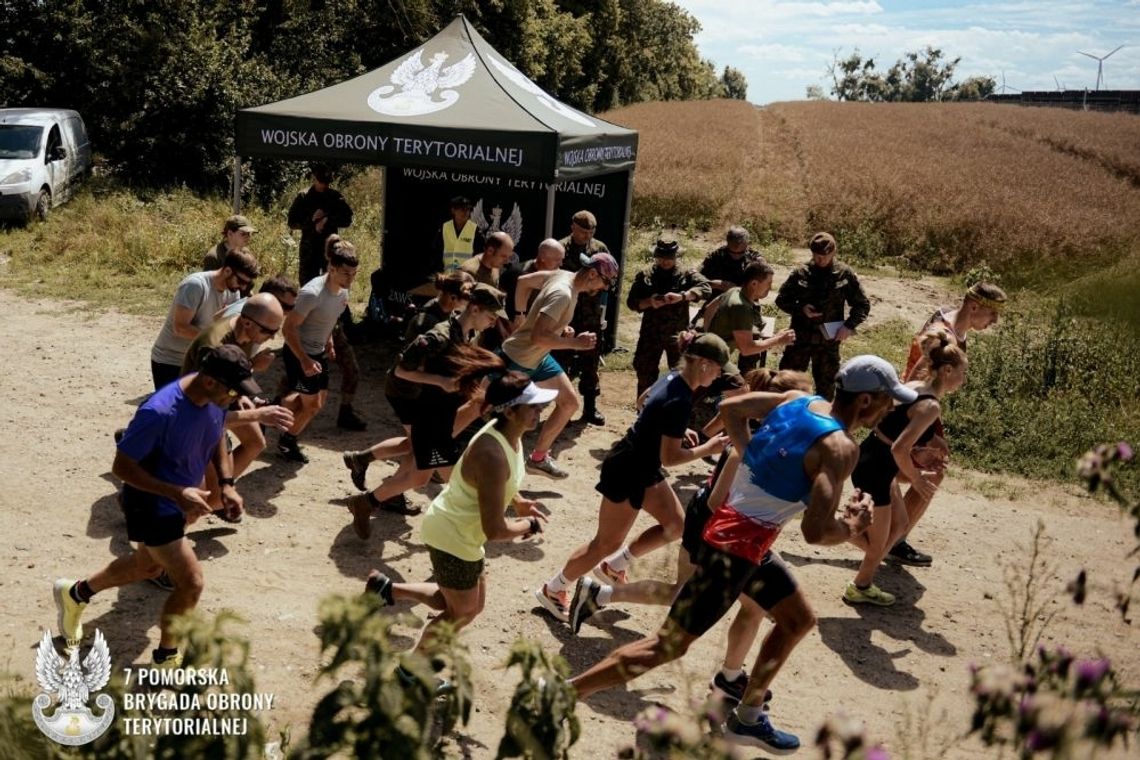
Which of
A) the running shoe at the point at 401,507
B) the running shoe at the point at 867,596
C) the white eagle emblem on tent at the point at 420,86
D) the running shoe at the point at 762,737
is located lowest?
the running shoe at the point at 762,737

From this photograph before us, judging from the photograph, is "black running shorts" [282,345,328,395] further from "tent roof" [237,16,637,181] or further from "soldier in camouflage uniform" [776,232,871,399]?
"soldier in camouflage uniform" [776,232,871,399]

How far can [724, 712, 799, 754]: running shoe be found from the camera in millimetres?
4828

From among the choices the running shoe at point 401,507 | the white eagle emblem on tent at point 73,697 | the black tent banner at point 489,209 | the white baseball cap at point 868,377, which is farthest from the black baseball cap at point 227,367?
the black tent banner at point 489,209

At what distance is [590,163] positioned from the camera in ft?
32.9

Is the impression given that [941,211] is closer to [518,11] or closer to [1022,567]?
[1022,567]

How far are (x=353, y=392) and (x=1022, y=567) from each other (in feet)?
17.0

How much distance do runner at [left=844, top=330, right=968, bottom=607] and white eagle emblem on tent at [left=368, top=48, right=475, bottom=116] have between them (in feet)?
18.1

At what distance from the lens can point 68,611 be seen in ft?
16.2

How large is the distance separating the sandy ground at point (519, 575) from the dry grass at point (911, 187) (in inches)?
83.6

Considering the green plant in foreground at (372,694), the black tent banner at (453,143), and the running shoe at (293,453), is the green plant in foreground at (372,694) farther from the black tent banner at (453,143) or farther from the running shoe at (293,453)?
the black tent banner at (453,143)

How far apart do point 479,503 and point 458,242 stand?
Result: 235 inches

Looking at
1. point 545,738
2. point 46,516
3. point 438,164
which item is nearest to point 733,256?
point 438,164

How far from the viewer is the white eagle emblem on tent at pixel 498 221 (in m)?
11.4

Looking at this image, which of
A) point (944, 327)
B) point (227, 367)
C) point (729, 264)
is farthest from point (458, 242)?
point (227, 367)
